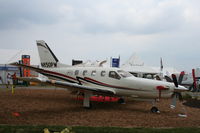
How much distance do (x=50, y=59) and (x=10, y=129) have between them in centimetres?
1129

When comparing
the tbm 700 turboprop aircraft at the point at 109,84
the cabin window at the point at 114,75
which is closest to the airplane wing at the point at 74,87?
the tbm 700 turboprop aircraft at the point at 109,84

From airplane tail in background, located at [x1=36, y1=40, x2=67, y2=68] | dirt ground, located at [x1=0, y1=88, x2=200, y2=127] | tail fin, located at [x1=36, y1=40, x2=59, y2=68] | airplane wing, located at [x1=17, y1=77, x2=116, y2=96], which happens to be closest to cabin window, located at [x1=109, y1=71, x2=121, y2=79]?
airplane wing, located at [x1=17, y1=77, x2=116, y2=96]

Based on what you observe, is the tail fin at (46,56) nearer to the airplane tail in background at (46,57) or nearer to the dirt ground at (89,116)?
the airplane tail in background at (46,57)

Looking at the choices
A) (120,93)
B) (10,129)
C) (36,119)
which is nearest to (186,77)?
(120,93)

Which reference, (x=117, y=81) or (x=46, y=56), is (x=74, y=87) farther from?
(x=46, y=56)

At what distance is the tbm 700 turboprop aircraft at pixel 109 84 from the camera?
40.1 feet

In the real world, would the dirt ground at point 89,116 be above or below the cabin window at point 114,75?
below

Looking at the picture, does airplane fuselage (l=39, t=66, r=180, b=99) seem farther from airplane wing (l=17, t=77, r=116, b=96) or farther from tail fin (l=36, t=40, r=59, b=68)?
tail fin (l=36, t=40, r=59, b=68)

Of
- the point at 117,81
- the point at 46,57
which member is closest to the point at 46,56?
the point at 46,57

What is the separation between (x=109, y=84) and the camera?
14.1 m

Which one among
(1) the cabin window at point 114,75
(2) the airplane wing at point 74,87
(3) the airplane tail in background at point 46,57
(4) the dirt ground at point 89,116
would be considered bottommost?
(4) the dirt ground at point 89,116

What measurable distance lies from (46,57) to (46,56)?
0.09 meters

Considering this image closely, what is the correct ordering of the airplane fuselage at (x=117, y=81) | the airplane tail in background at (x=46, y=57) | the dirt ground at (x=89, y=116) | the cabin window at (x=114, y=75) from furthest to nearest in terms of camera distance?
the airplane tail in background at (x=46, y=57)
the cabin window at (x=114, y=75)
the airplane fuselage at (x=117, y=81)
the dirt ground at (x=89, y=116)

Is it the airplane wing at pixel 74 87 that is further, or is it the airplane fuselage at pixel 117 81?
the airplane fuselage at pixel 117 81
